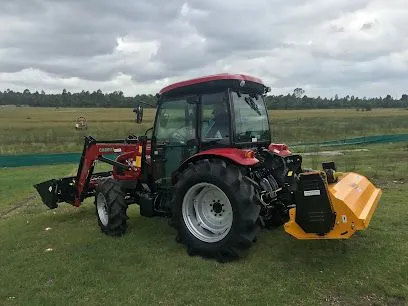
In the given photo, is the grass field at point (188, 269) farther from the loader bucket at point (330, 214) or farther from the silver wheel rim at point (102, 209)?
the loader bucket at point (330, 214)

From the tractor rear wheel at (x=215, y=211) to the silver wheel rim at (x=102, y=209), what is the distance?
1982 millimetres

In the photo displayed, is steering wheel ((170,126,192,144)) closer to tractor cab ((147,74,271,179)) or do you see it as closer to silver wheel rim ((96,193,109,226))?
tractor cab ((147,74,271,179))

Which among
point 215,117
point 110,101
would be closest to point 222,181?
point 215,117

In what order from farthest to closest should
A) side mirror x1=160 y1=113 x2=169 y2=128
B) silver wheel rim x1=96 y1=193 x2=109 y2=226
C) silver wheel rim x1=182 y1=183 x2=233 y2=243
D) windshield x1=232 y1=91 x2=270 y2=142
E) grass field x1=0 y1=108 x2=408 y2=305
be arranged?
1. silver wheel rim x1=96 y1=193 x2=109 y2=226
2. side mirror x1=160 y1=113 x2=169 y2=128
3. windshield x1=232 y1=91 x2=270 y2=142
4. silver wheel rim x1=182 y1=183 x2=233 y2=243
5. grass field x1=0 y1=108 x2=408 y2=305

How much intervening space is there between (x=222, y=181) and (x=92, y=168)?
154 inches

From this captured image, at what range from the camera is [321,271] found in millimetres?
5797

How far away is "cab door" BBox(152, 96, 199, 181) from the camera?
716 cm

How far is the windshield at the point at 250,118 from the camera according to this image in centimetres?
687

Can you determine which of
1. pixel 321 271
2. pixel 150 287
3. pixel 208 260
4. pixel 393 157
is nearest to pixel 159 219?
pixel 208 260

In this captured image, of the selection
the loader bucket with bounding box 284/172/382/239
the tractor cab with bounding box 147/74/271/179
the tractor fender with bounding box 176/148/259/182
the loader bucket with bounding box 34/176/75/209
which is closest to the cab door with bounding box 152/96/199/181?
the tractor cab with bounding box 147/74/271/179

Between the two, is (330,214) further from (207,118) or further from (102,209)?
(102,209)

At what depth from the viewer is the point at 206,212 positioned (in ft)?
22.3

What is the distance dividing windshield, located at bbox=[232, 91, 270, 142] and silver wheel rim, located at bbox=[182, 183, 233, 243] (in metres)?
0.91

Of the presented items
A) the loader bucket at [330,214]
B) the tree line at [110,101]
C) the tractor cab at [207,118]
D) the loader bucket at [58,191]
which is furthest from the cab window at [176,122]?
the tree line at [110,101]
